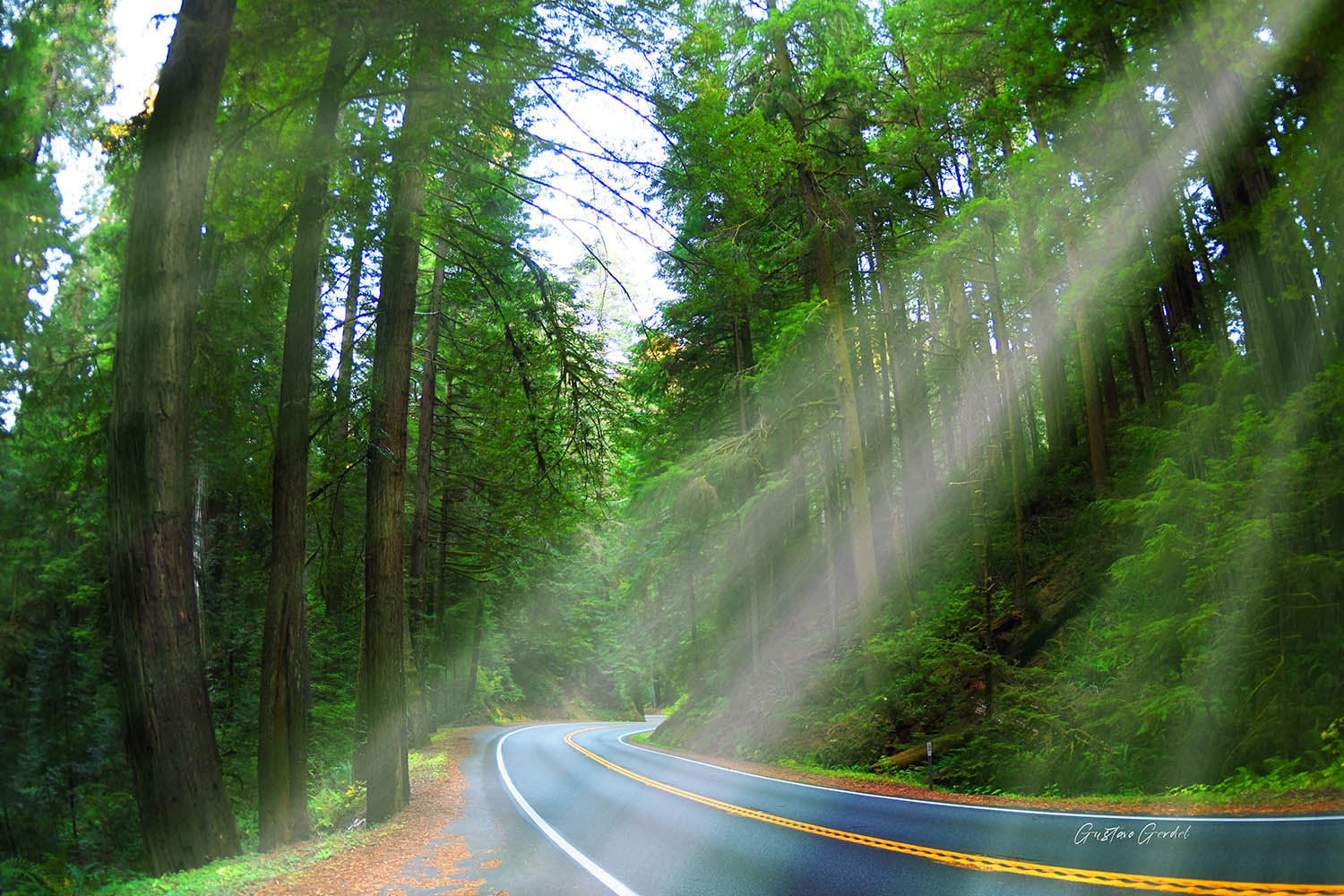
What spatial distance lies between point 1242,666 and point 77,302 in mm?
29368

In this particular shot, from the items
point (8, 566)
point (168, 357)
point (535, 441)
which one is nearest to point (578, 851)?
point (535, 441)

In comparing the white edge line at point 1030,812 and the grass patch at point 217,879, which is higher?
the grass patch at point 217,879

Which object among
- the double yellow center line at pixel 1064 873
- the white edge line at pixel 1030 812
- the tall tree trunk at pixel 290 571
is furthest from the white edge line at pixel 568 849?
the white edge line at pixel 1030 812

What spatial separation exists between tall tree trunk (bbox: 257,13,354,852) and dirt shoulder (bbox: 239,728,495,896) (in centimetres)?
73

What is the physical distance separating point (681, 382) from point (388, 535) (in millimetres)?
13858

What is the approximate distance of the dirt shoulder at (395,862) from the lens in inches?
279

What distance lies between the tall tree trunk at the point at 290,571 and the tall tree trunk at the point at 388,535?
3.85 ft

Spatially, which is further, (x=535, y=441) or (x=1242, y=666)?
(x=535, y=441)

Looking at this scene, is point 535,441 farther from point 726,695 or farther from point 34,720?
point 34,720

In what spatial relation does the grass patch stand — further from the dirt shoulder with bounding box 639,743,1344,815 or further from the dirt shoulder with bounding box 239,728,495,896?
the dirt shoulder with bounding box 639,743,1344,815

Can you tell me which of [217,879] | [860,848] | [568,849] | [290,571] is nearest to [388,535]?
[290,571]

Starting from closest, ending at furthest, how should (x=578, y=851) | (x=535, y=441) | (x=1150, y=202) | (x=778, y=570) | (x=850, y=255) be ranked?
1. (x=578, y=851)
2. (x=535, y=441)
3. (x=1150, y=202)
4. (x=850, y=255)
5. (x=778, y=570)

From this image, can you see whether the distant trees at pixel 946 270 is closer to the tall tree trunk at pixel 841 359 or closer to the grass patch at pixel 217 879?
the tall tree trunk at pixel 841 359

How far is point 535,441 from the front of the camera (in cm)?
1163
